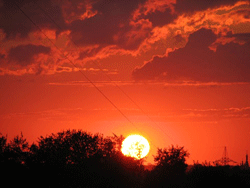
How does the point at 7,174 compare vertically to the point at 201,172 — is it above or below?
below

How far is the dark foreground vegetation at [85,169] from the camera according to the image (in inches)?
2653

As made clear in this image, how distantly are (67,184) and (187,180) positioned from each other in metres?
25.9

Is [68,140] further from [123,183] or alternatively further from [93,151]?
[123,183]

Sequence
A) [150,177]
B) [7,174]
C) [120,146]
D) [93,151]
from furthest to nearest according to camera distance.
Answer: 1. [120,146]
2. [93,151]
3. [150,177]
4. [7,174]

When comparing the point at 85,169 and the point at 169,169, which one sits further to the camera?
the point at 169,169

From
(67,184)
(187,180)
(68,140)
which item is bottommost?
(67,184)

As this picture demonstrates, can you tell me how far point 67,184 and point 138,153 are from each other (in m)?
22.5

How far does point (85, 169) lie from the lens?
2736 inches

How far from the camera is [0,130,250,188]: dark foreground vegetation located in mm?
67375

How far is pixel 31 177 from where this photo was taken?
6844 centimetres

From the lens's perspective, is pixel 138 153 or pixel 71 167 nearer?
pixel 71 167

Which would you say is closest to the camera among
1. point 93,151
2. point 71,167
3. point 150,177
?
point 71,167

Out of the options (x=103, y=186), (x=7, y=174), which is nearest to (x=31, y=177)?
(x=7, y=174)

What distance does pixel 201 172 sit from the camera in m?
83.8
